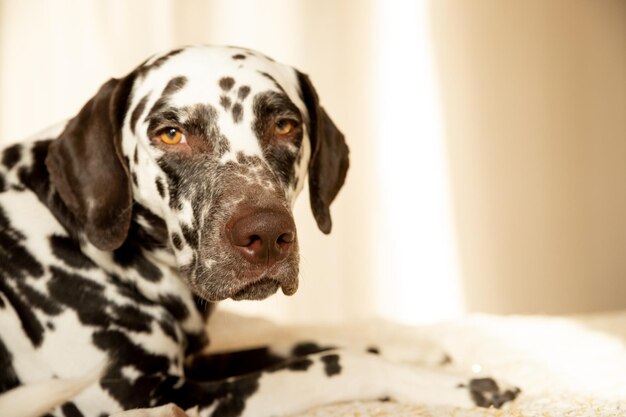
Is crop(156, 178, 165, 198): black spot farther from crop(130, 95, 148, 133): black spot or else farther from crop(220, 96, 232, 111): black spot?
crop(220, 96, 232, 111): black spot

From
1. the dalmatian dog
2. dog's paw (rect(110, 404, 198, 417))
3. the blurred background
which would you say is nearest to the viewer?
dog's paw (rect(110, 404, 198, 417))

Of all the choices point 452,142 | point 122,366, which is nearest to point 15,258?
point 122,366

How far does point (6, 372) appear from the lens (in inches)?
88.4

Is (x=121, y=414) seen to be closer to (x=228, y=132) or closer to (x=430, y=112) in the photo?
(x=228, y=132)

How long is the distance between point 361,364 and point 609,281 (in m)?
3.45

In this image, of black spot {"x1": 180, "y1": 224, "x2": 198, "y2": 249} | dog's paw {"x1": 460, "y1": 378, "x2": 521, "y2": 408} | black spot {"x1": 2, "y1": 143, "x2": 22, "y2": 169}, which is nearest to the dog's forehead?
black spot {"x1": 180, "y1": 224, "x2": 198, "y2": 249}

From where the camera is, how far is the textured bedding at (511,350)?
2.24 m

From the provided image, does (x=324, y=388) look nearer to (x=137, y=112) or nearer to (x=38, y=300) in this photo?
(x=38, y=300)

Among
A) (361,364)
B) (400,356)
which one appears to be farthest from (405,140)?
(361,364)

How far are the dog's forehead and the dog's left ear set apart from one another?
0.18 meters

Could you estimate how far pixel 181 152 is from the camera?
2.25 metres

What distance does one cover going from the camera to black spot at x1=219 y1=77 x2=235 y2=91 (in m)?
2.30

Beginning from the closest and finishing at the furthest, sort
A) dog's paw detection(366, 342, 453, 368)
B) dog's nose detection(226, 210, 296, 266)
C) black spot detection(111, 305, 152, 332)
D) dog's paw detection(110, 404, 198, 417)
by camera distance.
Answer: dog's nose detection(226, 210, 296, 266) → dog's paw detection(110, 404, 198, 417) → black spot detection(111, 305, 152, 332) → dog's paw detection(366, 342, 453, 368)

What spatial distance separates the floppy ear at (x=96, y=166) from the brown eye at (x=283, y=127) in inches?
18.9
